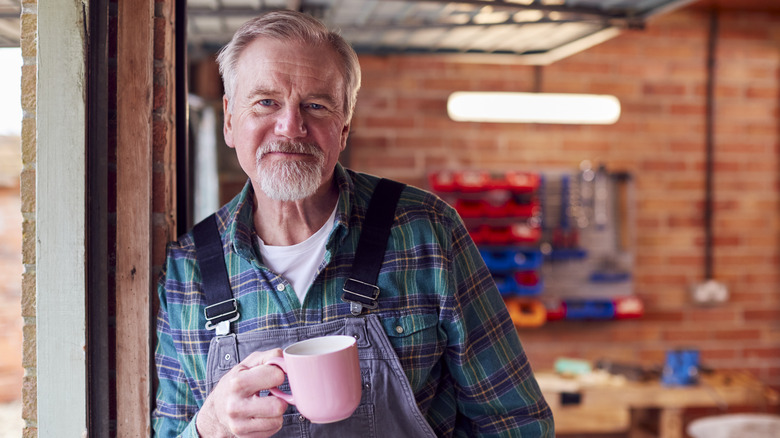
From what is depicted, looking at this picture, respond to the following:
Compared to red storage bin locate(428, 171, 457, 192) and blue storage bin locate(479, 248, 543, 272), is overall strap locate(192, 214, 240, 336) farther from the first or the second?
blue storage bin locate(479, 248, 543, 272)

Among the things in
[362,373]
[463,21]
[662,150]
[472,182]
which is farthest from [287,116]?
[662,150]

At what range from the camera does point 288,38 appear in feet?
4.14

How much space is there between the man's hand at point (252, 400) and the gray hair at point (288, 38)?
591 mm

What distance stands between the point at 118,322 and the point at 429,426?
654 millimetres

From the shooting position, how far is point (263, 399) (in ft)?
3.31

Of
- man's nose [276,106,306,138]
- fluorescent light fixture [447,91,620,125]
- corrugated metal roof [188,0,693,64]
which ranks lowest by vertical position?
man's nose [276,106,306,138]

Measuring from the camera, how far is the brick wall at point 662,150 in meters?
3.88

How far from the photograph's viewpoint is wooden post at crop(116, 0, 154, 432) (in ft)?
4.06

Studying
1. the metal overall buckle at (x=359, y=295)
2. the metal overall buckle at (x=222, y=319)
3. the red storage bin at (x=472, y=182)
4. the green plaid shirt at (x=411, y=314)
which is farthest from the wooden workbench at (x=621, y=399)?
the metal overall buckle at (x=222, y=319)

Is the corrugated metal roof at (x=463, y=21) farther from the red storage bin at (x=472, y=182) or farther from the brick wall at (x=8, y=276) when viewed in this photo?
the brick wall at (x=8, y=276)

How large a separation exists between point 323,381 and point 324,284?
324 mm

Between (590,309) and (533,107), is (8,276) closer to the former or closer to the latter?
(533,107)

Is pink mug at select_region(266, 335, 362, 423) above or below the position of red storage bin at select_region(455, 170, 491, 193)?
below

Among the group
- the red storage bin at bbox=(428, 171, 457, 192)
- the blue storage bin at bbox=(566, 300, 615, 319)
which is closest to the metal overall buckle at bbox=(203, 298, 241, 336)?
the red storage bin at bbox=(428, 171, 457, 192)
